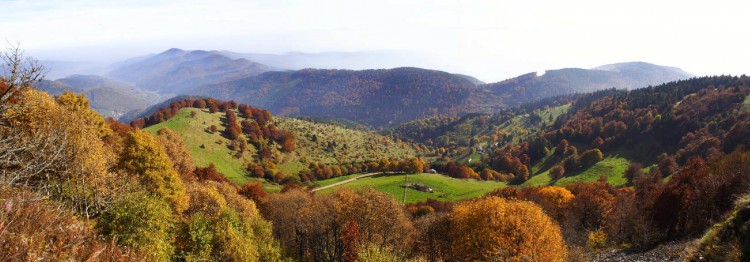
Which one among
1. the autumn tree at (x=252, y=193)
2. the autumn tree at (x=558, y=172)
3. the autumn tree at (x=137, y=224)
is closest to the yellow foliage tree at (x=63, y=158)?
the autumn tree at (x=137, y=224)

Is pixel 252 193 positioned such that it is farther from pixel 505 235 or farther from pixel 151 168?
pixel 505 235

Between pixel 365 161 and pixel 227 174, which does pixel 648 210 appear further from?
pixel 365 161

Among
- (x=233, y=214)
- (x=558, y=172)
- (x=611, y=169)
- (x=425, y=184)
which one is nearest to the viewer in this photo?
(x=233, y=214)

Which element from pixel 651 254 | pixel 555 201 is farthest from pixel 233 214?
pixel 555 201

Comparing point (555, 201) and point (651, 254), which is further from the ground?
point (651, 254)

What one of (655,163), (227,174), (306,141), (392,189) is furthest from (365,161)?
(655,163)

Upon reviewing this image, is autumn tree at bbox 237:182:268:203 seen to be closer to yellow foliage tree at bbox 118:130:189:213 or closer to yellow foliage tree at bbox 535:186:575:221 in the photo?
yellow foliage tree at bbox 118:130:189:213
